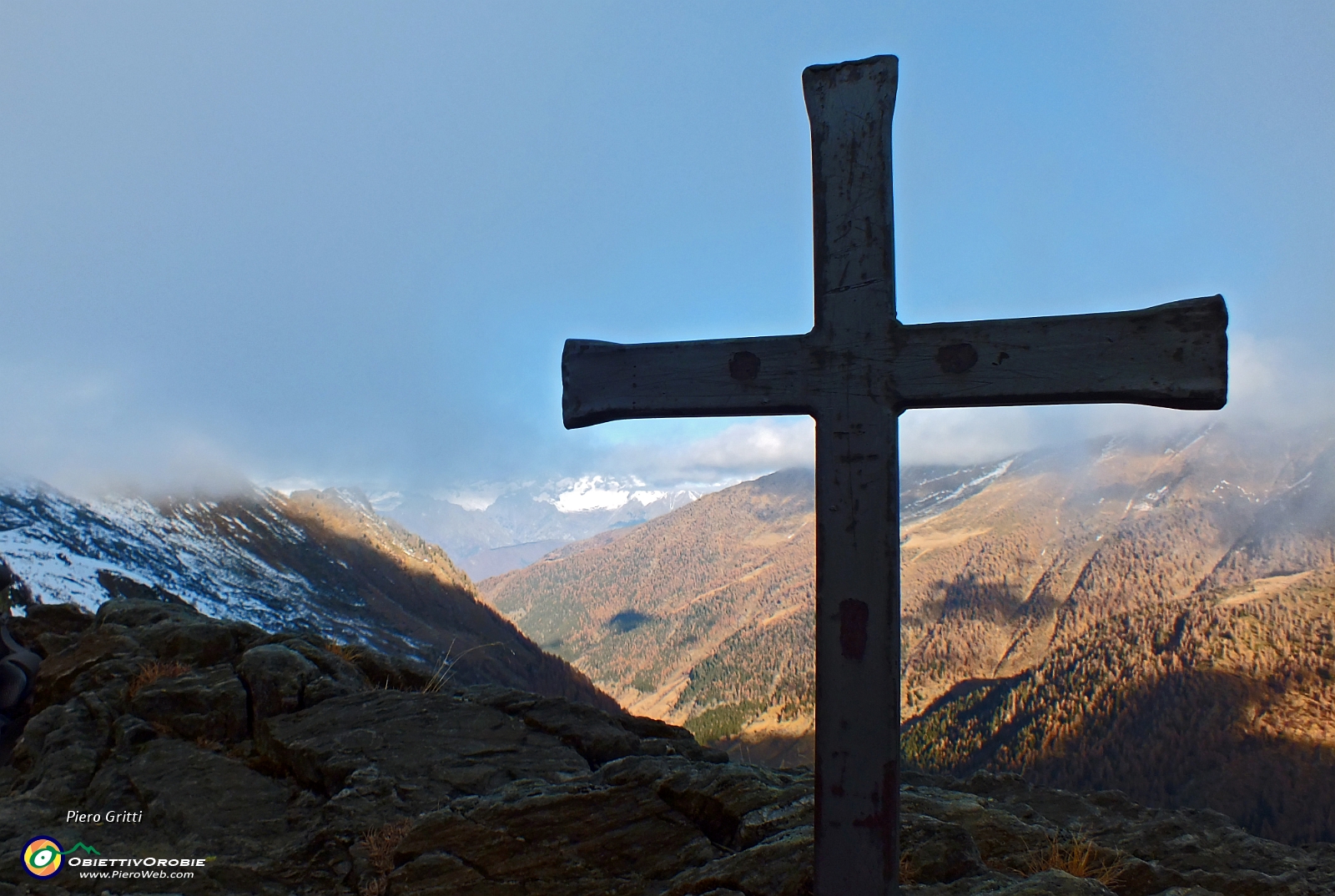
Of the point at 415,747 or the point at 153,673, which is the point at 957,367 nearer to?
the point at 415,747

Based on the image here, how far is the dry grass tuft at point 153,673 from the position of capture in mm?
9891

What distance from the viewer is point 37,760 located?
350 inches

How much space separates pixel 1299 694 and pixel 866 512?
244 meters

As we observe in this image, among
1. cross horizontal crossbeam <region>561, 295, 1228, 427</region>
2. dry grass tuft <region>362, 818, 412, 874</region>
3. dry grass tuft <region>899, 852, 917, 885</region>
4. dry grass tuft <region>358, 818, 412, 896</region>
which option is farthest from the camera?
dry grass tuft <region>362, 818, 412, 874</region>

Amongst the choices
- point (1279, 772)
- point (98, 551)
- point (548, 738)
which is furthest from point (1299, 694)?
point (98, 551)

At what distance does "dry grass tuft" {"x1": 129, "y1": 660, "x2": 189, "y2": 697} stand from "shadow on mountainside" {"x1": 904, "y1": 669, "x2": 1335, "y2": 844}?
173265mm

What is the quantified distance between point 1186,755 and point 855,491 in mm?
230286

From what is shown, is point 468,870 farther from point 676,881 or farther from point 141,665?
point 141,665

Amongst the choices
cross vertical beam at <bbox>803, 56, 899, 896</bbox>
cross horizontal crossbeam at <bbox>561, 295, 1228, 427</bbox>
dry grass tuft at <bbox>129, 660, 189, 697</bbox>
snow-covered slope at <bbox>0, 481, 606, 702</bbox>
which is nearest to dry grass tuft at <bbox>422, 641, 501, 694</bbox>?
dry grass tuft at <bbox>129, 660, 189, 697</bbox>

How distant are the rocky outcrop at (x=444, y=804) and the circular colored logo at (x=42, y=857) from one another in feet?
0.31

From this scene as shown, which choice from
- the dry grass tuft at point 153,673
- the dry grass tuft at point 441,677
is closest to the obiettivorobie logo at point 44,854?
the dry grass tuft at point 153,673

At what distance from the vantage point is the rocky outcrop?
629 cm

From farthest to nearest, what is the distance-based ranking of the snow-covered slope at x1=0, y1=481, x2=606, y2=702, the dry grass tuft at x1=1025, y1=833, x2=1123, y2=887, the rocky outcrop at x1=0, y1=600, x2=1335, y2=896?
the snow-covered slope at x1=0, y1=481, x2=606, y2=702 → the rocky outcrop at x1=0, y1=600, x2=1335, y2=896 → the dry grass tuft at x1=1025, y1=833, x2=1123, y2=887

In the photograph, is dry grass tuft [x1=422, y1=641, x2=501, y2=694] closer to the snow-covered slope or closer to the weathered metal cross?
the weathered metal cross
